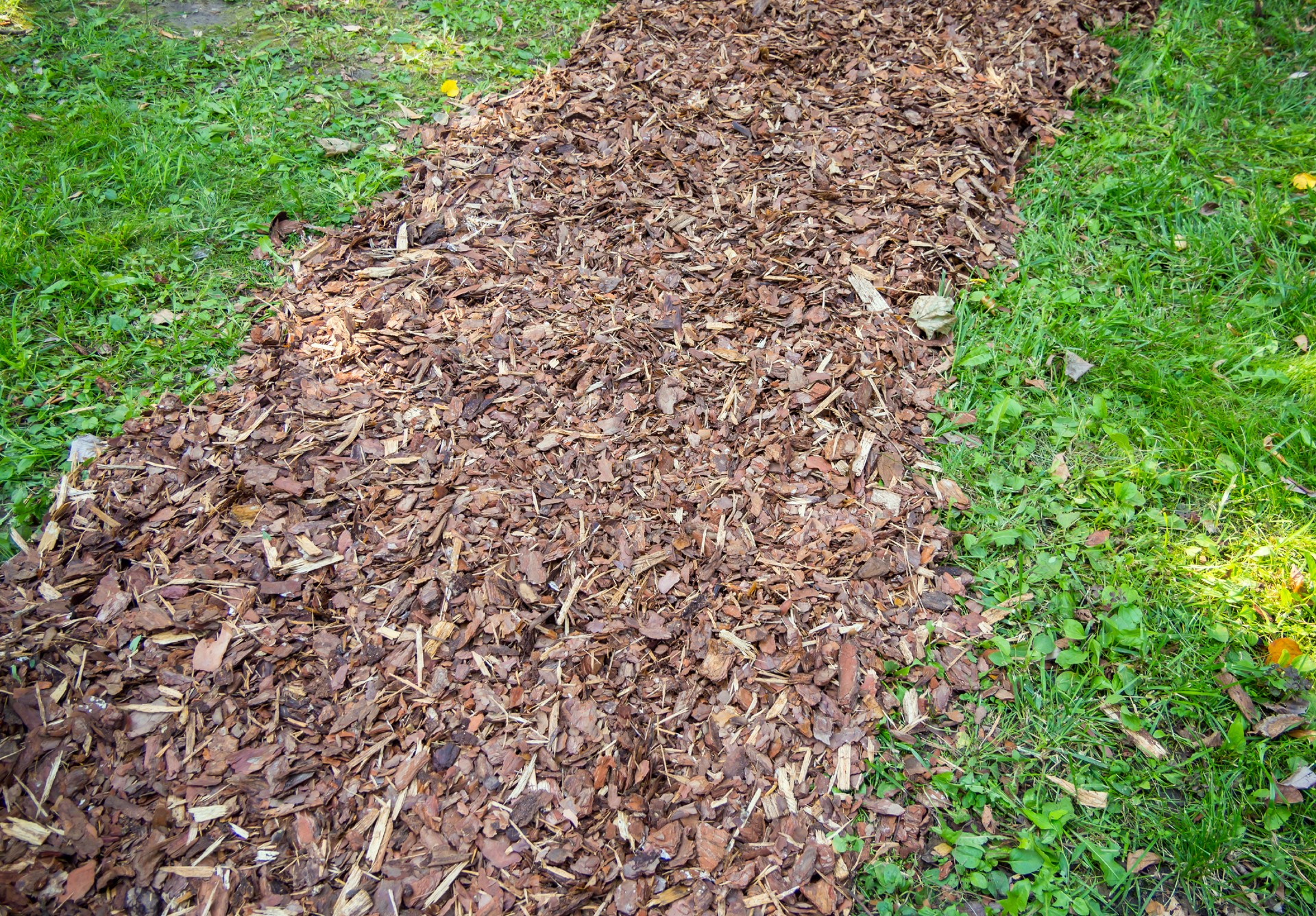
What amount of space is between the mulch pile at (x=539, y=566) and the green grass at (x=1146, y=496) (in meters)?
0.17

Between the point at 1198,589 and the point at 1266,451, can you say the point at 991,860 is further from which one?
the point at 1266,451

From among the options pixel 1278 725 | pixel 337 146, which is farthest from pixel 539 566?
pixel 337 146

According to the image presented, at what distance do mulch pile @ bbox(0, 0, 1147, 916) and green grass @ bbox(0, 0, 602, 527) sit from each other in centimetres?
30

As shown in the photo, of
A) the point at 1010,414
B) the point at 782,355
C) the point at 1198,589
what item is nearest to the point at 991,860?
the point at 1198,589

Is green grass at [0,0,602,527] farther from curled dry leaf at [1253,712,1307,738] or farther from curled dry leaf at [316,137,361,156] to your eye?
curled dry leaf at [1253,712,1307,738]

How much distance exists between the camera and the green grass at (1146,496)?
2217 millimetres

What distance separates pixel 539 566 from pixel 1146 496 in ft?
7.31

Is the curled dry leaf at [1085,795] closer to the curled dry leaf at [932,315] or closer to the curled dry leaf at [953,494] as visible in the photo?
the curled dry leaf at [953,494]

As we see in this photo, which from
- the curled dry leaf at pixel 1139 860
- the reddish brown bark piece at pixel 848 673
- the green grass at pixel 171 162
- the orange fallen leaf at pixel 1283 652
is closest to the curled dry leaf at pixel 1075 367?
the orange fallen leaf at pixel 1283 652

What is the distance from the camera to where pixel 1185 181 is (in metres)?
3.73

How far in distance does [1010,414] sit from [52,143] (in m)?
4.63

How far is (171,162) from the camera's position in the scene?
3789mm

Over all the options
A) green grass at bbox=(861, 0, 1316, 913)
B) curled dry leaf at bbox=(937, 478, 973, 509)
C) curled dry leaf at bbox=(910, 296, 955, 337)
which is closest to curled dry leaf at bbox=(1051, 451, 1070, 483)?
green grass at bbox=(861, 0, 1316, 913)

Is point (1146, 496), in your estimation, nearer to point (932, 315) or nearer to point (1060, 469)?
point (1060, 469)
